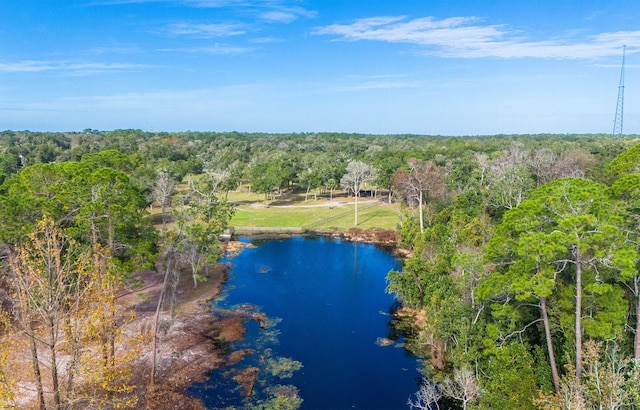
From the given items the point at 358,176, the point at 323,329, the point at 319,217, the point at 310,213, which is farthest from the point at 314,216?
the point at 323,329

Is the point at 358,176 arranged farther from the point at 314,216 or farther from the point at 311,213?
the point at 314,216

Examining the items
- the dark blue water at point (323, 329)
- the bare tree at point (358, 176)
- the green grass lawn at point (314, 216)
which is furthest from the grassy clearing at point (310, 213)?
the dark blue water at point (323, 329)

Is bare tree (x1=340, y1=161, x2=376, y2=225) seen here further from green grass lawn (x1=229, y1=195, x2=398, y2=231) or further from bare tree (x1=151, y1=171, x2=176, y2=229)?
bare tree (x1=151, y1=171, x2=176, y2=229)

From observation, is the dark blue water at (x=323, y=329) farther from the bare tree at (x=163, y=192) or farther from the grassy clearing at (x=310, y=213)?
the grassy clearing at (x=310, y=213)

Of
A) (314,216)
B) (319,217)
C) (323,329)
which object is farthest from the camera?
(314,216)

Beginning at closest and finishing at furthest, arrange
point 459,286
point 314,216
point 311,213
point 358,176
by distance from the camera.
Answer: point 459,286, point 314,216, point 311,213, point 358,176

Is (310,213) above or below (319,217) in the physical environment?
above

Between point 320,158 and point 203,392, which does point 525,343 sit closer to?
point 203,392

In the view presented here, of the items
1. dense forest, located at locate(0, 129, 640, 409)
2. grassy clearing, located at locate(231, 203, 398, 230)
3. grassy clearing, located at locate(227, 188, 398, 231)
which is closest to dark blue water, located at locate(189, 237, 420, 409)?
dense forest, located at locate(0, 129, 640, 409)

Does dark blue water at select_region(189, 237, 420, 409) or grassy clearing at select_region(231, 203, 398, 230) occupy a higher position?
grassy clearing at select_region(231, 203, 398, 230)
